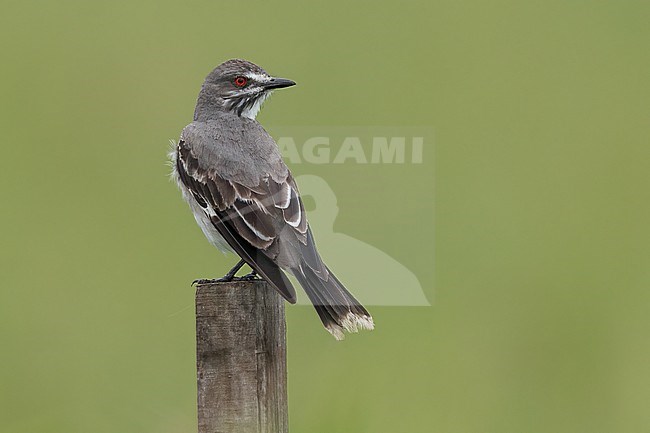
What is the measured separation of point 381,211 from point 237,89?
15.6 ft

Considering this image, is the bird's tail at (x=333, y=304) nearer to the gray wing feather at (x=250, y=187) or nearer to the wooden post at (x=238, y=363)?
the gray wing feather at (x=250, y=187)

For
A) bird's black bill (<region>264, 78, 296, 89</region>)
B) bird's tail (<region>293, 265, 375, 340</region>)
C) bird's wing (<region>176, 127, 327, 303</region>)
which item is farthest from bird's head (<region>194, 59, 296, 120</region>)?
bird's tail (<region>293, 265, 375, 340</region>)

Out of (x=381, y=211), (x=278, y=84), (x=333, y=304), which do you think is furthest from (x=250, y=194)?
(x=381, y=211)

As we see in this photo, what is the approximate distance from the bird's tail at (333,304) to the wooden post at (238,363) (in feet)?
2.11

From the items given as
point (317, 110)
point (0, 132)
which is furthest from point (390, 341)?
point (0, 132)

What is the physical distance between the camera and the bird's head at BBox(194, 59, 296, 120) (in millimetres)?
7178

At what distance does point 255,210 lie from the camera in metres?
6.04

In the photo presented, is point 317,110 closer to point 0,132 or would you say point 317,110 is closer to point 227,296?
point 0,132

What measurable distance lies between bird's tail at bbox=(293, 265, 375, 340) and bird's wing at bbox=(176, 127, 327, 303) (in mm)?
73

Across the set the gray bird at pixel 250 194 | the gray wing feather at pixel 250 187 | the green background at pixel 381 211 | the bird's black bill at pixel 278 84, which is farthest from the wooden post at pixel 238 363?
the bird's black bill at pixel 278 84

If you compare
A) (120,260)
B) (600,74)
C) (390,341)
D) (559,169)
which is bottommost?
(390,341)

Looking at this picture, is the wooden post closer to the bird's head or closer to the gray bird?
the gray bird

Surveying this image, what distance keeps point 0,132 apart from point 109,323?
3721 mm

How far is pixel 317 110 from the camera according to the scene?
13312mm
